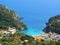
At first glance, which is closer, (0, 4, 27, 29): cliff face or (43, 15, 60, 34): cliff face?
(43, 15, 60, 34): cliff face

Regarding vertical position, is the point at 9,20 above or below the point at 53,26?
above

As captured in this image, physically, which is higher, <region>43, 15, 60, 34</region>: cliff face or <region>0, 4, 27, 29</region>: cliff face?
<region>0, 4, 27, 29</region>: cliff face

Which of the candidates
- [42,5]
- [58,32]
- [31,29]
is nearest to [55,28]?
[58,32]

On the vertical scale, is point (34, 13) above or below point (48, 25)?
above

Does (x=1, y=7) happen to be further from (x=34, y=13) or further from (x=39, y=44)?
(x=39, y=44)

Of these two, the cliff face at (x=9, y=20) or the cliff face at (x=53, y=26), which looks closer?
the cliff face at (x=53, y=26)

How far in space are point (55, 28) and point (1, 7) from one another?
853cm

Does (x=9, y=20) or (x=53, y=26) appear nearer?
(x=53, y=26)

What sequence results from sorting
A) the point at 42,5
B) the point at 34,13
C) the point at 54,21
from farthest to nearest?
the point at 42,5, the point at 34,13, the point at 54,21

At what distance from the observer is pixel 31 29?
133 feet

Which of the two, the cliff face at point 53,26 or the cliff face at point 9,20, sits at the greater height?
the cliff face at point 9,20

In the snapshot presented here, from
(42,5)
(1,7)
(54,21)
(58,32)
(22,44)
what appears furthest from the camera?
(42,5)

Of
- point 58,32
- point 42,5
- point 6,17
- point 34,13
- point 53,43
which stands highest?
point 42,5

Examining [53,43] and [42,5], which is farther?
[42,5]
